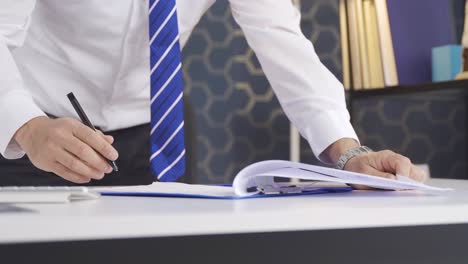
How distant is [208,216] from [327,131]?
0.78m

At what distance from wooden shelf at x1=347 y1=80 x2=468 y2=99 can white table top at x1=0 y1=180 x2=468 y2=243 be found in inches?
64.3

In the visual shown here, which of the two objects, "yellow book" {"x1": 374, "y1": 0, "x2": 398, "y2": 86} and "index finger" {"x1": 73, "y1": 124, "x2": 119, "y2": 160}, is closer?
"index finger" {"x1": 73, "y1": 124, "x2": 119, "y2": 160}

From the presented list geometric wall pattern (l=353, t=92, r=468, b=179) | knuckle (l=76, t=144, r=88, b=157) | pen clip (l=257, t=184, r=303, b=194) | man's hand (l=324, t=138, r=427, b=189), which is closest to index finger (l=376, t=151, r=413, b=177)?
man's hand (l=324, t=138, r=427, b=189)

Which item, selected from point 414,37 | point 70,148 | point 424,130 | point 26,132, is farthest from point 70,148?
point 424,130

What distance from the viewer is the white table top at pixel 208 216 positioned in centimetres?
52

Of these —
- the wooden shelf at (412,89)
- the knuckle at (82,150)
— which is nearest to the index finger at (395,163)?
the knuckle at (82,150)

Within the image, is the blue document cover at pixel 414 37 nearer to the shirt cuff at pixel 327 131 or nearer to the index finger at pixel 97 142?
the shirt cuff at pixel 327 131

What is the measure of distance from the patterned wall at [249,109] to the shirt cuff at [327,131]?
135 centimetres

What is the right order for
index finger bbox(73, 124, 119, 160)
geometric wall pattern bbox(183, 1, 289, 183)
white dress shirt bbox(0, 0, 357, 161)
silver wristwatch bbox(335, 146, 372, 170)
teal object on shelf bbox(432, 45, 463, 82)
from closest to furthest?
index finger bbox(73, 124, 119, 160) < silver wristwatch bbox(335, 146, 372, 170) < white dress shirt bbox(0, 0, 357, 161) < teal object on shelf bbox(432, 45, 463, 82) < geometric wall pattern bbox(183, 1, 289, 183)

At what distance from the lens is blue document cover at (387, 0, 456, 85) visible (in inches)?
101

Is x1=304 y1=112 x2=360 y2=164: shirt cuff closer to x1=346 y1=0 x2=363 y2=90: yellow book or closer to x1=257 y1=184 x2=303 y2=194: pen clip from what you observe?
x1=257 y1=184 x2=303 y2=194: pen clip

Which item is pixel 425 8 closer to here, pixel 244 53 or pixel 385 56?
pixel 385 56

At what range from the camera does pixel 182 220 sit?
0.56 metres

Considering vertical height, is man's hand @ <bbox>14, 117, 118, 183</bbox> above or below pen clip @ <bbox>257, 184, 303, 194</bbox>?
above
